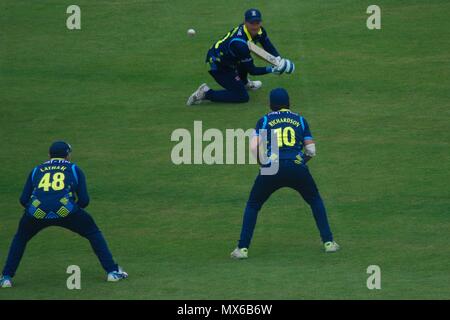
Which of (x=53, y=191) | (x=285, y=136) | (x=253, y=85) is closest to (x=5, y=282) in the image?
(x=53, y=191)

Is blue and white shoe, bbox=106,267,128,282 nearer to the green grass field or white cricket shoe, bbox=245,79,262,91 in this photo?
the green grass field

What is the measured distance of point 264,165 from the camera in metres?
14.4

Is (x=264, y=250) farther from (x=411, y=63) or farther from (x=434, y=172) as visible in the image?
(x=411, y=63)

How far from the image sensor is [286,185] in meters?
14.3

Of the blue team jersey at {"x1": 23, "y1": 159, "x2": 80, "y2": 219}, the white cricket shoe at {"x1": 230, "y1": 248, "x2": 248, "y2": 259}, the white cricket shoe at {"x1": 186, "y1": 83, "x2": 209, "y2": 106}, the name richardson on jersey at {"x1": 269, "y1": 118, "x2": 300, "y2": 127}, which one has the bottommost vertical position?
the white cricket shoe at {"x1": 230, "y1": 248, "x2": 248, "y2": 259}

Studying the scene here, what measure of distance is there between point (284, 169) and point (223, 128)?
5699 mm

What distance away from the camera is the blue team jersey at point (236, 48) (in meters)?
20.5

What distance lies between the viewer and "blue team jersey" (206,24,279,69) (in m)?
20.5

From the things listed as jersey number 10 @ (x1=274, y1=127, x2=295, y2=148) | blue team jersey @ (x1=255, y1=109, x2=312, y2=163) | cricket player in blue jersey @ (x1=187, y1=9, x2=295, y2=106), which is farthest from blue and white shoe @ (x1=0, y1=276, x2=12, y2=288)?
cricket player in blue jersey @ (x1=187, y1=9, x2=295, y2=106)

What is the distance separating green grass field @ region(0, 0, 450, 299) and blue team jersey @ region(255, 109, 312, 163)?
57.6 inches

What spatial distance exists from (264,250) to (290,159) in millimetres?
1539

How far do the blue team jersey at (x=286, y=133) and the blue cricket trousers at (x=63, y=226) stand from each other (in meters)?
2.58

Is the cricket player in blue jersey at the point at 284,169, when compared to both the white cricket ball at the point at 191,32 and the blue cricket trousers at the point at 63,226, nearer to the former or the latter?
the blue cricket trousers at the point at 63,226

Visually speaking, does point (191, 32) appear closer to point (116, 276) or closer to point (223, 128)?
point (223, 128)
